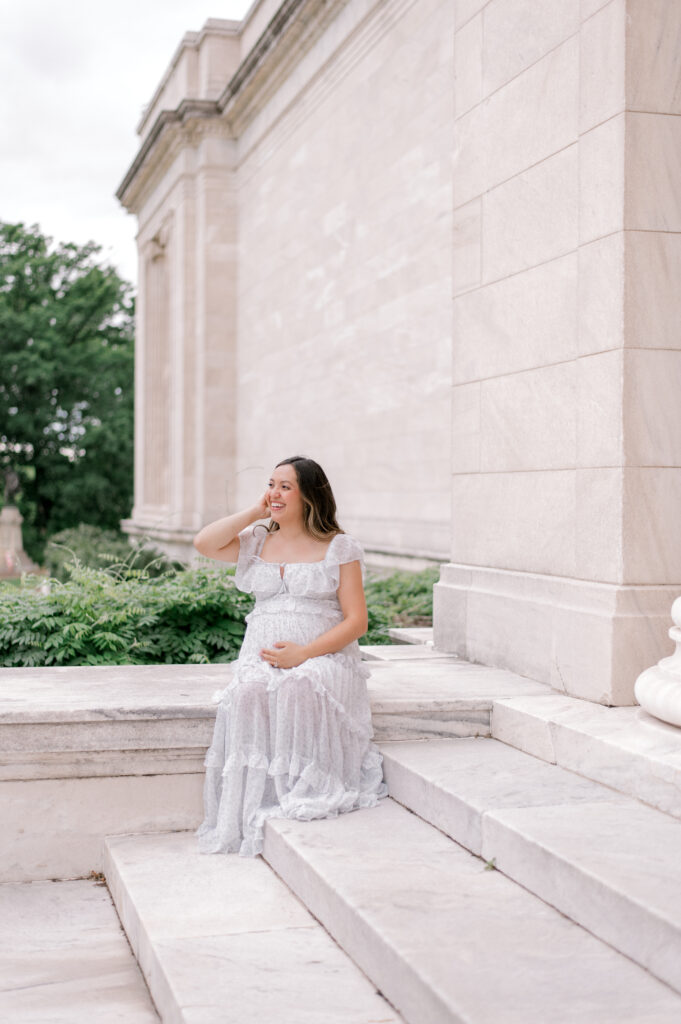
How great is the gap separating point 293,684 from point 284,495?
0.92 meters

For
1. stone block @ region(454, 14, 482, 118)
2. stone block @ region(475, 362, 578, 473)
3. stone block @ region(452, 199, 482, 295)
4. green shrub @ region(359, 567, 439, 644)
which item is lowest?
green shrub @ region(359, 567, 439, 644)

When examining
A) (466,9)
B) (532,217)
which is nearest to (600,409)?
(532,217)

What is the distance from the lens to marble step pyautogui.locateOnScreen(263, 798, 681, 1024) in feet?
9.64

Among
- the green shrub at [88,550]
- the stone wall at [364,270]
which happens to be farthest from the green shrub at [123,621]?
the green shrub at [88,550]

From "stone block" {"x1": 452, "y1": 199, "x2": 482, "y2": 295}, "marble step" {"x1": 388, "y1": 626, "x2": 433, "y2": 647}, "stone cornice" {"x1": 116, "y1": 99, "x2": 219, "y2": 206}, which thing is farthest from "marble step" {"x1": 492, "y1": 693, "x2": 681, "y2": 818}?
"stone cornice" {"x1": 116, "y1": 99, "x2": 219, "y2": 206}

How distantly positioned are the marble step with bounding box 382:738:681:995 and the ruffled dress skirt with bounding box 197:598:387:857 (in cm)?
22

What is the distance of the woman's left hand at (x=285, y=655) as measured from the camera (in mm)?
4867

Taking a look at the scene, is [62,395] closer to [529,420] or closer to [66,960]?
[529,420]

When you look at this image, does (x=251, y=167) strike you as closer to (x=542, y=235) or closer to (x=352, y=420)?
(x=352, y=420)

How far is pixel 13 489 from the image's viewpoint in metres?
39.0

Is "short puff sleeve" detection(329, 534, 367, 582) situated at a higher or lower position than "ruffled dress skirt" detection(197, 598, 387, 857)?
higher

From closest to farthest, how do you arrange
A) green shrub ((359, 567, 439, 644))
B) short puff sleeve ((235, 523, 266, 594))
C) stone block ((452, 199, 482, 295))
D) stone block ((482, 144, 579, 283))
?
1. short puff sleeve ((235, 523, 266, 594))
2. stone block ((482, 144, 579, 283))
3. stone block ((452, 199, 482, 295))
4. green shrub ((359, 567, 439, 644))

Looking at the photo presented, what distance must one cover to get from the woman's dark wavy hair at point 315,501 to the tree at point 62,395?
34722 millimetres

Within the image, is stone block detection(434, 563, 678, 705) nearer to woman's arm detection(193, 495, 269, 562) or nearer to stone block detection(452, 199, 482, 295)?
woman's arm detection(193, 495, 269, 562)
